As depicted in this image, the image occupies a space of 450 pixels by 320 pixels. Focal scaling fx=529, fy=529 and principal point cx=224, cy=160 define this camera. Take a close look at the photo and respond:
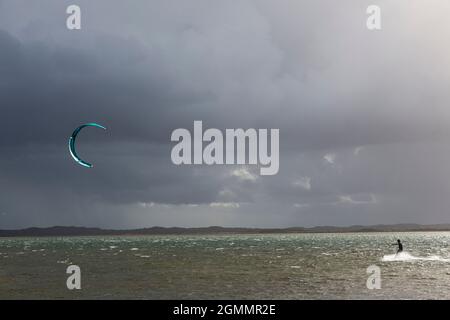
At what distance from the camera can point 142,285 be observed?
50562mm

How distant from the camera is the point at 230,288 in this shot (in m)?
48.2

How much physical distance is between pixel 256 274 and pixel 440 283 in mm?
19628

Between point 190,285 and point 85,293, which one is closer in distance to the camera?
point 85,293
